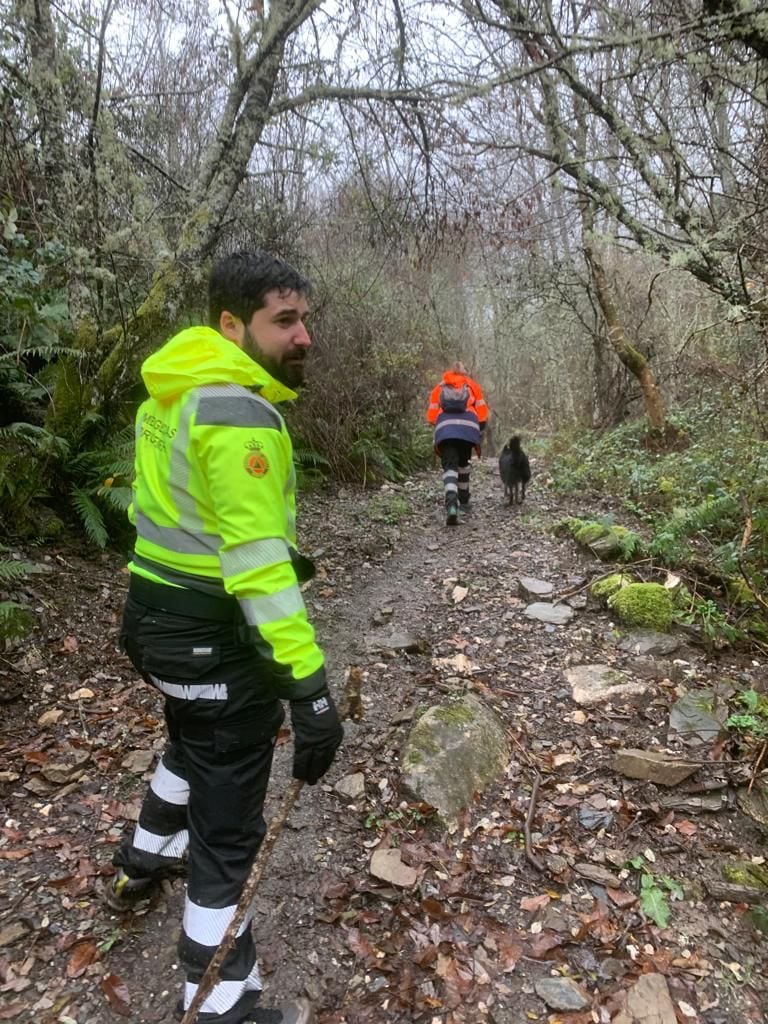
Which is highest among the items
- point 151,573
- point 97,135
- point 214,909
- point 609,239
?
point 97,135

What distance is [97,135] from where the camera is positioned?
5.25m

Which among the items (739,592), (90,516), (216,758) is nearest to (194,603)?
(216,758)

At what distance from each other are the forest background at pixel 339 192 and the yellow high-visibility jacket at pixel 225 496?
2461 millimetres

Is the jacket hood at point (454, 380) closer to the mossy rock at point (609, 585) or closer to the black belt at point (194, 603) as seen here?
the mossy rock at point (609, 585)

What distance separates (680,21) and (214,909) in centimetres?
546

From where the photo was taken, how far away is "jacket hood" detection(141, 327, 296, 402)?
6.46ft

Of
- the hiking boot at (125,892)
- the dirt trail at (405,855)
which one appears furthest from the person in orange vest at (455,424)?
the hiking boot at (125,892)

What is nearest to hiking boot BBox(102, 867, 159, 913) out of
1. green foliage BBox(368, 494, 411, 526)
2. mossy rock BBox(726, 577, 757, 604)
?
mossy rock BBox(726, 577, 757, 604)

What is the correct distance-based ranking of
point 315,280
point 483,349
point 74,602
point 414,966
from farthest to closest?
point 483,349 → point 315,280 → point 74,602 → point 414,966

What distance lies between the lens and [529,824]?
122 inches

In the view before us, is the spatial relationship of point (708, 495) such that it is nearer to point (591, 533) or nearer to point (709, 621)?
point (591, 533)

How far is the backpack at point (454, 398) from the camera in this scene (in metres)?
8.55

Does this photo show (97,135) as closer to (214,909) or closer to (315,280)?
(315,280)

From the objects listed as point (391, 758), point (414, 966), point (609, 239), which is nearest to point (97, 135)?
point (609, 239)
